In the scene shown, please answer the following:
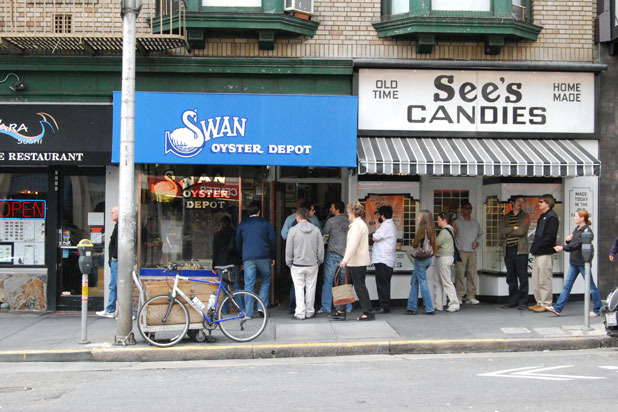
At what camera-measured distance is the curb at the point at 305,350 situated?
333 inches

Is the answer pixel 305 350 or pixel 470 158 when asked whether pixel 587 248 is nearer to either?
pixel 470 158

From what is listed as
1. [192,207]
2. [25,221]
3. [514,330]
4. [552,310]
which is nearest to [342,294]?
[514,330]

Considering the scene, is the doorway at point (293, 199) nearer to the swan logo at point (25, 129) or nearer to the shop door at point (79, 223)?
the shop door at point (79, 223)

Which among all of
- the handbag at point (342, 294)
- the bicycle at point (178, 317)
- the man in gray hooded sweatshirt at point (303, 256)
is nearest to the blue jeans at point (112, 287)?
the bicycle at point (178, 317)

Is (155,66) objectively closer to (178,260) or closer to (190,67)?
(190,67)

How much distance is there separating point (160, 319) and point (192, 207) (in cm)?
330

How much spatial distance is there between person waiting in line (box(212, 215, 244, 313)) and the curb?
2610mm

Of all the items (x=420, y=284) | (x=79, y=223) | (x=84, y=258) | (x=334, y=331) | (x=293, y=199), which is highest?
(x=293, y=199)

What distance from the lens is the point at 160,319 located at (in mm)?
8688

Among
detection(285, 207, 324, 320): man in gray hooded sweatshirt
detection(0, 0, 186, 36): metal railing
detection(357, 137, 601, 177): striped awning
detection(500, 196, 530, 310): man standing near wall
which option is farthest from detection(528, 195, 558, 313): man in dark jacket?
detection(0, 0, 186, 36): metal railing

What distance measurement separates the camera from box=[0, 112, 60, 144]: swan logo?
1120 cm

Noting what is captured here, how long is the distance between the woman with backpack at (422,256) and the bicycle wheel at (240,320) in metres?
2.65

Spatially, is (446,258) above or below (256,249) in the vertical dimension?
below

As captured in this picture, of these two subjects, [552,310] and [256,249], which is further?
[552,310]
